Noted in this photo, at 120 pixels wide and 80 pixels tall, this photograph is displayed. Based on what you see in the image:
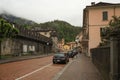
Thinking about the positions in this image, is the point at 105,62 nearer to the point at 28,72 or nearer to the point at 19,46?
the point at 28,72

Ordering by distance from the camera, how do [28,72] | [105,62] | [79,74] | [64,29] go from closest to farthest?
[105,62]
[79,74]
[28,72]
[64,29]

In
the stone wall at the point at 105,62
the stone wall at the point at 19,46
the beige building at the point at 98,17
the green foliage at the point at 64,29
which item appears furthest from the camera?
the green foliage at the point at 64,29

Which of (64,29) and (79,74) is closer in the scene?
(79,74)

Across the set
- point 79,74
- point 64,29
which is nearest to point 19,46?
point 79,74

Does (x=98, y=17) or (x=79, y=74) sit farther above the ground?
(x=98, y=17)

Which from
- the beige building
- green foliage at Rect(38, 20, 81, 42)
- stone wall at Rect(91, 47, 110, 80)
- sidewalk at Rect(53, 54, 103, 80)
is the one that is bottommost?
sidewalk at Rect(53, 54, 103, 80)

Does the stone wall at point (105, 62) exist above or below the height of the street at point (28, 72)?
above

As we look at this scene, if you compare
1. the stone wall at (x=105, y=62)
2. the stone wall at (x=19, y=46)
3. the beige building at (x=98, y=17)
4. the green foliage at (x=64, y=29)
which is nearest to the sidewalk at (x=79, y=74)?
the stone wall at (x=105, y=62)

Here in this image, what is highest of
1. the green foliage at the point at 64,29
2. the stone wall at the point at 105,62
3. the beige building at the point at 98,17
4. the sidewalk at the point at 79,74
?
the green foliage at the point at 64,29

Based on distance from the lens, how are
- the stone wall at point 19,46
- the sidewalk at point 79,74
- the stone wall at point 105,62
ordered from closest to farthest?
1. the stone wall at point 105,62
2. the sidewalk at point 79,74
3. the stone wall at point 19,46

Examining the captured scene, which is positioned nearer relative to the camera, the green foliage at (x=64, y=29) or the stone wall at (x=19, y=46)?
the stone wall at (x=19, y=46)

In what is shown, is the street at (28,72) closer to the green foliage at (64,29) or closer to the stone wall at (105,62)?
the stone wall at (105,62)

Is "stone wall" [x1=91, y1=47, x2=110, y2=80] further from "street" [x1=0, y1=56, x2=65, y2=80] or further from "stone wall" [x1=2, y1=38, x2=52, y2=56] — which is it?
"stone wall" [x1=2, y1=38, x2=52, y2=56]

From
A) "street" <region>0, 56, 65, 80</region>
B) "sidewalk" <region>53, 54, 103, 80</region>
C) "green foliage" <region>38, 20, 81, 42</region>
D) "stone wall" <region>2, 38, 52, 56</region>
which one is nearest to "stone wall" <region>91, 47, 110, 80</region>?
"sidewalk" <region>53, 54, 103, 80</region>
